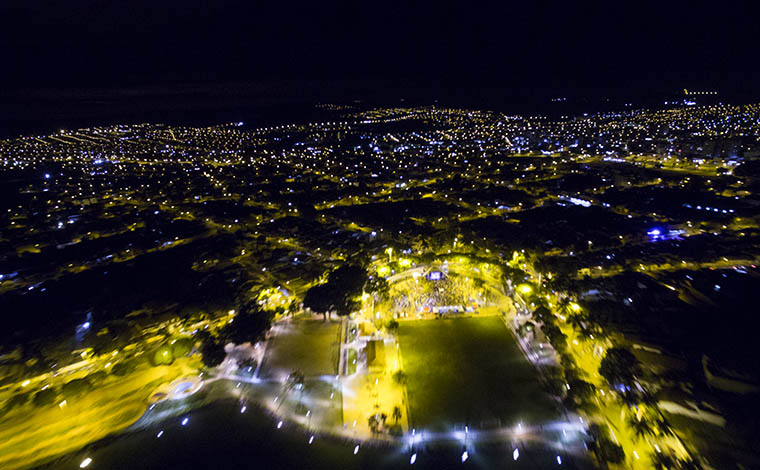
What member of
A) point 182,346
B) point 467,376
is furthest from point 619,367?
point 182,346

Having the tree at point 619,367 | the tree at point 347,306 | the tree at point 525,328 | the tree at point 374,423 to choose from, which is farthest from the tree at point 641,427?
the tree at point 347,306

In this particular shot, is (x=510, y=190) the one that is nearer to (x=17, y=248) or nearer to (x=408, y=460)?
(x=408, y=460)

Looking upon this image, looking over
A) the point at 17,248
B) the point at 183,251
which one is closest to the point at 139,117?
the point at 17,248

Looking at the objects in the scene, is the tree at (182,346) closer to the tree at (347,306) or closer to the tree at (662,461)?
the tree at (347,306)

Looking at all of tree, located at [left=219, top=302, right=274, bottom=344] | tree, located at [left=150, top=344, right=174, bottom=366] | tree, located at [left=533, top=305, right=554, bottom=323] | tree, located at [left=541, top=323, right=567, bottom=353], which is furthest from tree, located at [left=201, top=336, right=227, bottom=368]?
tree, located at [left=533, top=305, right=554, bottom=323]

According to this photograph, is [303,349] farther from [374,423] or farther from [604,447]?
[604,447]


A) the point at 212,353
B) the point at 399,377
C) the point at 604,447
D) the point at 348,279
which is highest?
the point at 604,447
